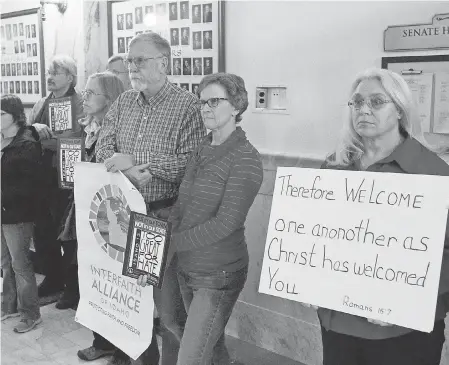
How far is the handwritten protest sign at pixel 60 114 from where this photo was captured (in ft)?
11.7

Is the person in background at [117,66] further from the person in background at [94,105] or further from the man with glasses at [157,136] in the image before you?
the man with glasses at [157,136]

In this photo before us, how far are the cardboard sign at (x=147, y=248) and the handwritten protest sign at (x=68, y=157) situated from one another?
1.04m

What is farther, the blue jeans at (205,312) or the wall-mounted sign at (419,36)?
the wall-mounted sign at (419,36)

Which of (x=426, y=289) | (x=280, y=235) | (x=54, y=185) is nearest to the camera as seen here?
(x=426, y=289)

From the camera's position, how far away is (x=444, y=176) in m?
1.44

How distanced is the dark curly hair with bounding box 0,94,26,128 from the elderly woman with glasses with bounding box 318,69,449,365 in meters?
2.38

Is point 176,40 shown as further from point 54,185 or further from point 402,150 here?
point 402,150

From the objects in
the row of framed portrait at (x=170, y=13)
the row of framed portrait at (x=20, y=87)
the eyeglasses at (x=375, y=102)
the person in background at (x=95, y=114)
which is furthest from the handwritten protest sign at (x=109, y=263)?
the row of framed portrait at (x=20, y=87)

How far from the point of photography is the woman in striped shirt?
79.4 inches

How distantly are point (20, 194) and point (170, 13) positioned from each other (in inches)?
56.9

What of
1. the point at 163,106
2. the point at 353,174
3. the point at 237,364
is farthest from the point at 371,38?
the point at 237,364

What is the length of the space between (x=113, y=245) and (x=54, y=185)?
1548 mm

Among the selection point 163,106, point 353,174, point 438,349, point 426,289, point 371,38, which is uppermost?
point 371,38

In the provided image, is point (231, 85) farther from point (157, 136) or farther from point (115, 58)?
point (115, 58)
